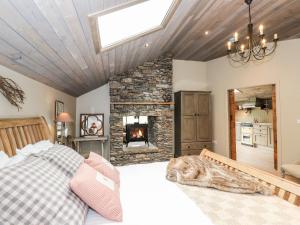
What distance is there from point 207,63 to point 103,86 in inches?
125

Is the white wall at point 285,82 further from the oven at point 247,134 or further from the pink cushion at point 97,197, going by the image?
the oven at point 247,134

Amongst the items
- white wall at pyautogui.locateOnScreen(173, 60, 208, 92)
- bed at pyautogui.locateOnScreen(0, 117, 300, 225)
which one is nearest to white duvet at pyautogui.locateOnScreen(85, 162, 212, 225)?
bed at pyautogui.locateOnScreen(0, 117, 300, 225)

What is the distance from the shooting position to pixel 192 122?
17.1ft

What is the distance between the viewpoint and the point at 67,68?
2.71m

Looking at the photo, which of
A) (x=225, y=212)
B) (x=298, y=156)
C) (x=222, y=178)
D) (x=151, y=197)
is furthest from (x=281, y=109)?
(x=151, y=197)

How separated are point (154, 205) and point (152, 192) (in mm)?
247

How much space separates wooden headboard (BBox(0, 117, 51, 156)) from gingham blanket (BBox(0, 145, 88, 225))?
0.61 meters

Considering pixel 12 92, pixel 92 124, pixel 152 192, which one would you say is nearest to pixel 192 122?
pixel 92 124

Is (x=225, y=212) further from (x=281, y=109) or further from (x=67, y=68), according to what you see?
(x=281, y=109)

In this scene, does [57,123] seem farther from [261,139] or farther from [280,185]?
[261,139]

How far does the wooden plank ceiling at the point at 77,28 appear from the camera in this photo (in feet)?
4.44

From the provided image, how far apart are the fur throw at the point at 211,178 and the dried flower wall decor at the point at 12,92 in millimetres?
1825

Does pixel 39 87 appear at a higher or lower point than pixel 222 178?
higher

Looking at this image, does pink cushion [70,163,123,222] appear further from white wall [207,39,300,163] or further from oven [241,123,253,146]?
oven [241,123,253,146]
